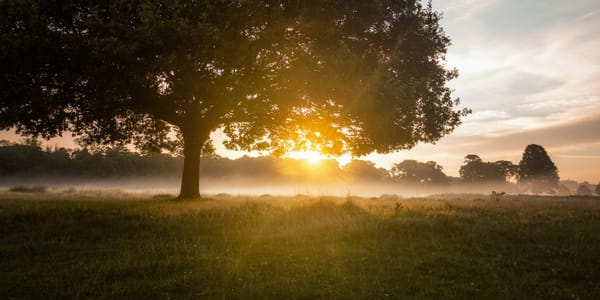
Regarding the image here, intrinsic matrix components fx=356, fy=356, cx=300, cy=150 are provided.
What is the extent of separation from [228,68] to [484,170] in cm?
12030

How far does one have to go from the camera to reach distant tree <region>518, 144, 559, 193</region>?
9631cm

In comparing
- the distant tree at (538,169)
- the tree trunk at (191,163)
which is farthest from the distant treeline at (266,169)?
the tree trunk at (191,163)

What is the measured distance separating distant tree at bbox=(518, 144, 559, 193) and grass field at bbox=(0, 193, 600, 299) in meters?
94.3

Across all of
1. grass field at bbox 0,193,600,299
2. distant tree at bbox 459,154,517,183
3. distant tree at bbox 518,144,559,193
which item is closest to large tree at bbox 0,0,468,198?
grass field at bbox 0,193,600,299

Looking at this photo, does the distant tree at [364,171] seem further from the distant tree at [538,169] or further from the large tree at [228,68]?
the large tree at [228,68]

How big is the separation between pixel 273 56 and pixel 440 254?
13.9m

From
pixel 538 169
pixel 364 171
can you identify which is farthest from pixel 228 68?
pixel 364 171

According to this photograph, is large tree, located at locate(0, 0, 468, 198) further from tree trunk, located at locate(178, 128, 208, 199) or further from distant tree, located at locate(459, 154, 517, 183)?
distant tree, located at locate(459, 154, 517, 183)

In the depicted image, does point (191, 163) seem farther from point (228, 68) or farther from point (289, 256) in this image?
point (289, 256)

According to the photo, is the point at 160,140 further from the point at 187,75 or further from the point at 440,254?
the point at 440,254

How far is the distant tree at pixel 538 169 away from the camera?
96.3m

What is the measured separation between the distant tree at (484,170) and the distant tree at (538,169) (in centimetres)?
1371

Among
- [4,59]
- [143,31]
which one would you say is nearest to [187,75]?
[143,31]

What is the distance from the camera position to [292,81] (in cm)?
1997
